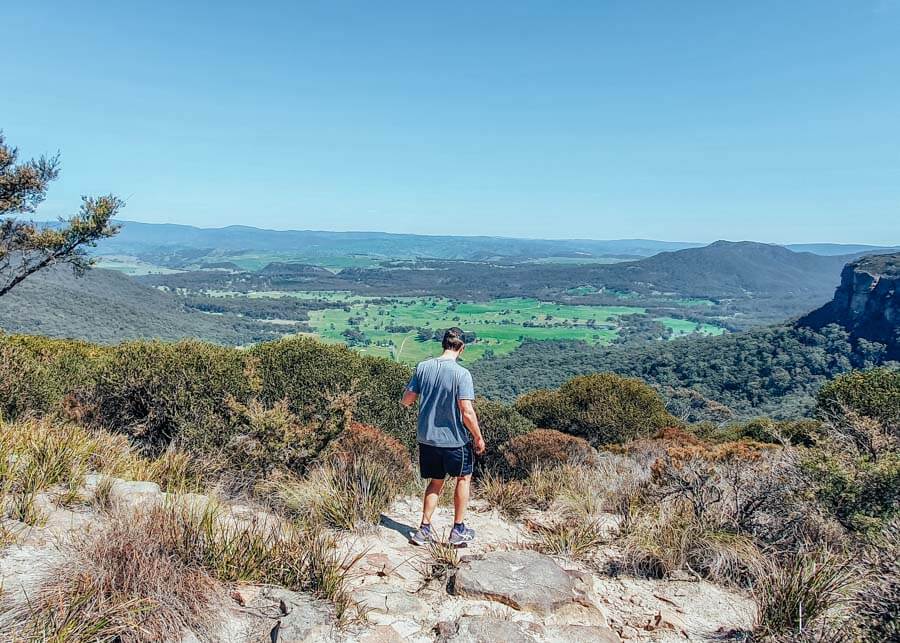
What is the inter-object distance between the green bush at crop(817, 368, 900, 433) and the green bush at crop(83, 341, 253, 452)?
1168 cm

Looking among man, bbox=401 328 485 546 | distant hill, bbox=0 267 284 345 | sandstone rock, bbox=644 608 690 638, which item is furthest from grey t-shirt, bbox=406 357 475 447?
distant hill, bbox=0 267 284 345

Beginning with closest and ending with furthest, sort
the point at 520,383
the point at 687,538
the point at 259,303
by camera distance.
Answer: the point at 687,538
the point at 520,383
the point at 259,303

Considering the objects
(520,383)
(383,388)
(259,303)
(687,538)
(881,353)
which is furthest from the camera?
(259,303)

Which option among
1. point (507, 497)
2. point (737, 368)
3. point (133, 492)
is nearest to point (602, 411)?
point (507, 497)

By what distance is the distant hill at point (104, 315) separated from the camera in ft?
167

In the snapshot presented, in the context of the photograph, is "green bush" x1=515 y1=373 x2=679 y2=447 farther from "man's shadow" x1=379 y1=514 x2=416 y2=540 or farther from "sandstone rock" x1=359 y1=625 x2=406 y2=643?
"sandstone rock" x1=359 y1=625 x2=406 y2=643

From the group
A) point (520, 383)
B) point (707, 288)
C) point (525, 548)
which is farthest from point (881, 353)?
point (707, 288)

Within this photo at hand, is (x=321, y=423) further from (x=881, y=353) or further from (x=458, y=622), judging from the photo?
(x=881, y=353)

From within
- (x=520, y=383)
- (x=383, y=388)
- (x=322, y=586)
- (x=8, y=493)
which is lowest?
(x=520, y=383)

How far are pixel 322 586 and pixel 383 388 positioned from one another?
807cm

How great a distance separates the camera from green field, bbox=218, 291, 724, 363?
76188 millimetres

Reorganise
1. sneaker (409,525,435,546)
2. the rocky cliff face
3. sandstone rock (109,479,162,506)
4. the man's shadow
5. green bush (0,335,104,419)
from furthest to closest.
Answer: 1. the rocky cliff face
2. green bush (0,335,104,419)
3. the man's shadow
4. sneaker (409,525,435,546)
5. sandstone rock (109,479,162,506)

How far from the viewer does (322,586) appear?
2.90 metres

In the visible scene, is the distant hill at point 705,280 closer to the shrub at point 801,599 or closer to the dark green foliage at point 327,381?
the dark green foliage at point 327,381
